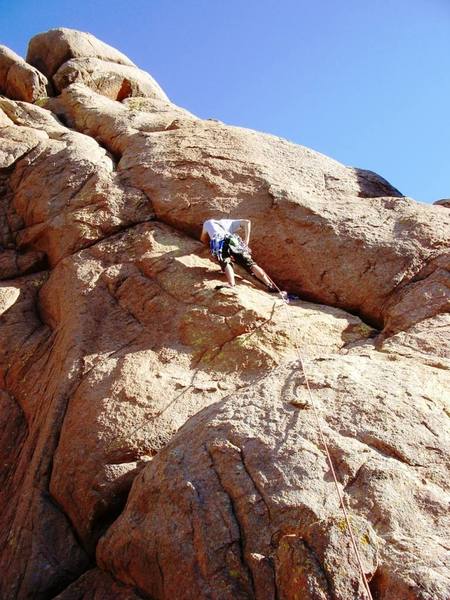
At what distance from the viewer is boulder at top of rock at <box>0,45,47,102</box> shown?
55.2 ft

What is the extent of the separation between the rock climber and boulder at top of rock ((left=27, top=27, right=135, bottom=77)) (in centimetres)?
1221

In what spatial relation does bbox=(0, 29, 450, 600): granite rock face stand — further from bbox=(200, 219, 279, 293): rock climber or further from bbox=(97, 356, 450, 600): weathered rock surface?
bbox=(200, 219, 279, 293): rock climber

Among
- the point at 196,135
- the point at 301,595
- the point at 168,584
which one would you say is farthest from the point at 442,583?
the point at 196,135

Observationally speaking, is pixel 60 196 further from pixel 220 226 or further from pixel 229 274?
pixel 229 274

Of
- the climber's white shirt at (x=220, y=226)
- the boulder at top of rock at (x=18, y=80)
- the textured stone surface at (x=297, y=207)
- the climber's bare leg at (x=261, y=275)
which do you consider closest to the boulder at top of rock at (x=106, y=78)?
the boulder at top of rock at (x=18, y=80)

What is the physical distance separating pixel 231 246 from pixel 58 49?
13.5 m

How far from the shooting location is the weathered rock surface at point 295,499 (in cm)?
432

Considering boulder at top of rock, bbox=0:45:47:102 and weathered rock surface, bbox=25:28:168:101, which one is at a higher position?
weathered rock surface, bbox=25:28:168:101

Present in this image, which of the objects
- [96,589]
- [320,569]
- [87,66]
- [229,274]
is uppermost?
[87,66]

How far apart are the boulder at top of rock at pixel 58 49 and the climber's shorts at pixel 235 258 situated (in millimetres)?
12919

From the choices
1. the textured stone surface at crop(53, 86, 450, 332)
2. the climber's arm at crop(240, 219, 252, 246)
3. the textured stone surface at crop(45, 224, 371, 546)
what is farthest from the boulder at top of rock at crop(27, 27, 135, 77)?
the climber's arm at crop(240, 219, 252, 246)

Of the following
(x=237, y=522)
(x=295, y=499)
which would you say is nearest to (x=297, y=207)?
(x=295, y=499)

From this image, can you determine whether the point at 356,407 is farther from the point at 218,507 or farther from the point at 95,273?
the point at 95,273

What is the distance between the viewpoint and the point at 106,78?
17.8 m
